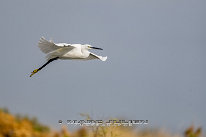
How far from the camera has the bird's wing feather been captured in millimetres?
9539

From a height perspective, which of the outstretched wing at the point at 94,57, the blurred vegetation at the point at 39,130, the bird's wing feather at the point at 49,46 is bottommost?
the blurred vegetation at the point at 39,130

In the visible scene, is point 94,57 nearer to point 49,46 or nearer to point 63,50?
point 63,50

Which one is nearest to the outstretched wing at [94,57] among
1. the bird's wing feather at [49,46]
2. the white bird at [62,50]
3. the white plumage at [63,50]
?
the white bird at [62,50]

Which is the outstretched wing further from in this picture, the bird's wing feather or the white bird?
the bird's wing feather

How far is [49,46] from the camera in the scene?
976 cm

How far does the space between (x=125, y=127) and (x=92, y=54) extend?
6.12 ft

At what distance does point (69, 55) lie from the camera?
9.92 metres

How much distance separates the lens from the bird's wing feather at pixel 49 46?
31.3ft

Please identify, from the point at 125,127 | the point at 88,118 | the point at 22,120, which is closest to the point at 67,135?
the point at 88,118

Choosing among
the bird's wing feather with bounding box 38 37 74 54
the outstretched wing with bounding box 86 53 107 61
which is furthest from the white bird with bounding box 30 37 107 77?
the outstretched wing with bounding box 86 53 107 61

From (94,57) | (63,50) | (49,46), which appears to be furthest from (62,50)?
(94,57)

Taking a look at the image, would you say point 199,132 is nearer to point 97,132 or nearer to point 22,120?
point 97,132

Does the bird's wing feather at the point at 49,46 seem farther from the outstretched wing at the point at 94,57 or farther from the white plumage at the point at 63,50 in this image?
the outstretched wing at the point at 94,57

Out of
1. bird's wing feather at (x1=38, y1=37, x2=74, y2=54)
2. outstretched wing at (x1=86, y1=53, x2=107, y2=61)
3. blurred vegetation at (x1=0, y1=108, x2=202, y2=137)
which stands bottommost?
blurred vegetation at (x1=0, y1=108, x2=202, y2=137)
